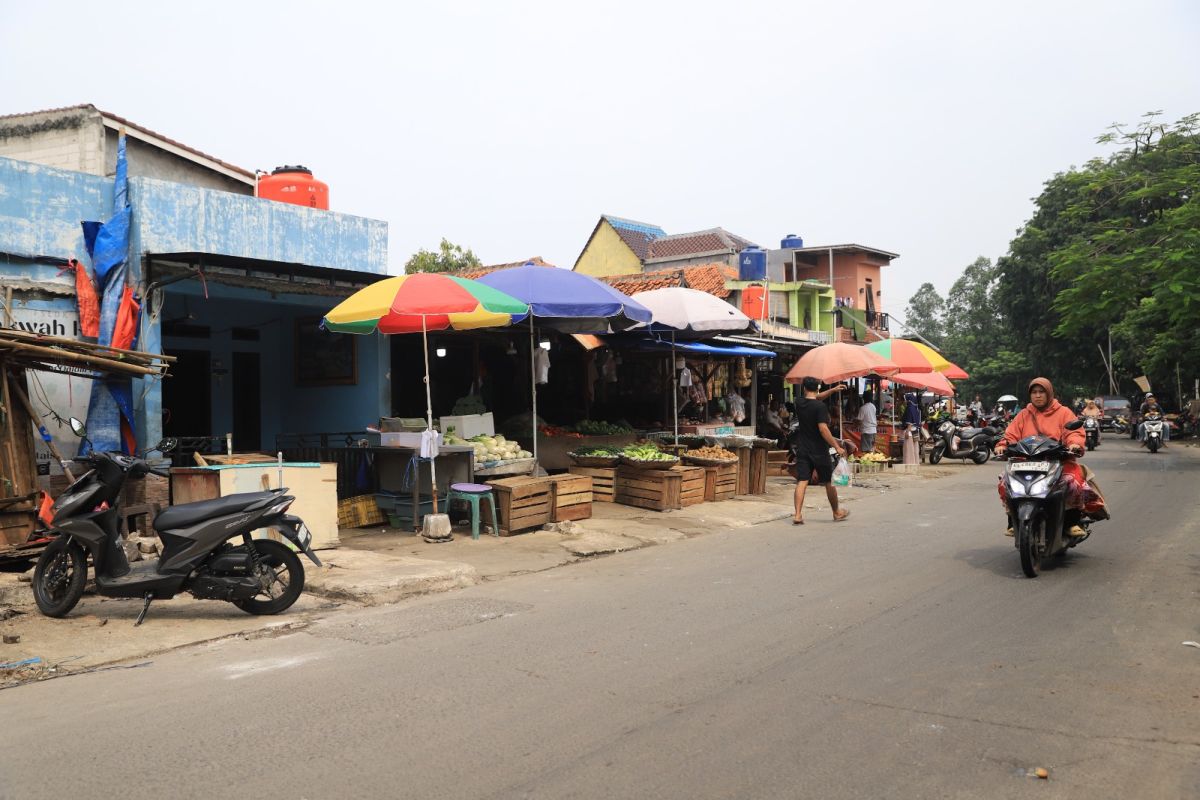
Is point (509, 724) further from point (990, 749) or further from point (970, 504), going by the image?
point (970, 504)

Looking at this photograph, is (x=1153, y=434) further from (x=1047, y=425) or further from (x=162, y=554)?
(x=162, y=554)

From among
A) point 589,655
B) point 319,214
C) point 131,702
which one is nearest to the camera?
point 131,702

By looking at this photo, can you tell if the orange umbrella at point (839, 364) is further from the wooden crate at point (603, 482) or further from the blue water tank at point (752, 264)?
the blue water tank at point (752, 264)

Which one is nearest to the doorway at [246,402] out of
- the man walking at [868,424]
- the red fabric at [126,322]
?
the red fabric at [126,322]

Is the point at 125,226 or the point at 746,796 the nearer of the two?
the point at 746,796

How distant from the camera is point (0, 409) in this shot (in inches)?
346

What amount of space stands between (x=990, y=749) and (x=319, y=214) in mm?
11682

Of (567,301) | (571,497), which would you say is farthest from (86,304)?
(571,497)

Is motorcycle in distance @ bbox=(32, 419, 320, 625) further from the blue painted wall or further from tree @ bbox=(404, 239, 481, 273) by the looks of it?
tree @ bbox=(404, 239, 481, 273)

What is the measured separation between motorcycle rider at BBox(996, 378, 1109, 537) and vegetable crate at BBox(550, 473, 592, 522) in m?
5.19

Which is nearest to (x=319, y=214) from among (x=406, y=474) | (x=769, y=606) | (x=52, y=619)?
(x=406, y=474)

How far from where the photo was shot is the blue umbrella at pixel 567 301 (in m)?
12.0

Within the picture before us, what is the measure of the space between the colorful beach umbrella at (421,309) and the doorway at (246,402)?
14.1ft

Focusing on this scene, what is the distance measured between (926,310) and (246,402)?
82.0 meters
